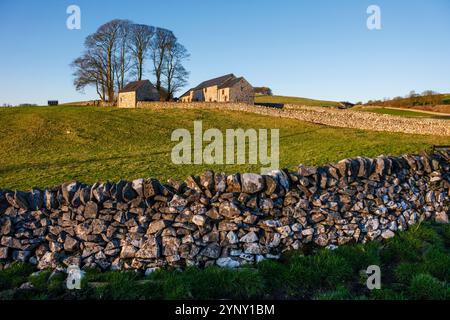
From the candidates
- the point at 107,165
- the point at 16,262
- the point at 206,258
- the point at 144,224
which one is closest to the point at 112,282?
the point at 144,224

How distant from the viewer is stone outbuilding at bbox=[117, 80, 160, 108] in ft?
157

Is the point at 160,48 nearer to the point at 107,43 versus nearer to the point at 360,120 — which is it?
the point at 107,43

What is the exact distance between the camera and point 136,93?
156 ft

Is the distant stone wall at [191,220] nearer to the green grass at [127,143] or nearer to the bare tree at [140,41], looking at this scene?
the green grass at [127,143]

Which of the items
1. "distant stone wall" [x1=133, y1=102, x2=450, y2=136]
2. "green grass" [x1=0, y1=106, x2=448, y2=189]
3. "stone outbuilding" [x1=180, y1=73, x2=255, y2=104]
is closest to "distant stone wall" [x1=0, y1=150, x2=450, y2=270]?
"green grass" [x1=0, y1=106, x2=448, y2=189]

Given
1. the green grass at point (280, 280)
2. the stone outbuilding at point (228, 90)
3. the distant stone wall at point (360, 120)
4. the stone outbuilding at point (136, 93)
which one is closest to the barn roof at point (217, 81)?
the stone outbuilding at point (228, 90)

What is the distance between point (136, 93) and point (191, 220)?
45495mm

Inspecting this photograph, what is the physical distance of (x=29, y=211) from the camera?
5.71 meters

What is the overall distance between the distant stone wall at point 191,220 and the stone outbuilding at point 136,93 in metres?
44.0

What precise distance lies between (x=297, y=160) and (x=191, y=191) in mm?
9847

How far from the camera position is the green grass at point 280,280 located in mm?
4348

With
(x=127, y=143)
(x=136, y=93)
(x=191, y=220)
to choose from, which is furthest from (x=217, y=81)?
(x=191, y=220)

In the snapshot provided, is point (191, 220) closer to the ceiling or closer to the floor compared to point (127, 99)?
closer to the floor
